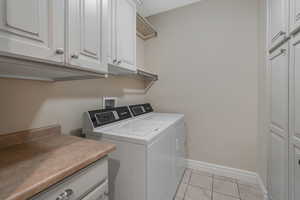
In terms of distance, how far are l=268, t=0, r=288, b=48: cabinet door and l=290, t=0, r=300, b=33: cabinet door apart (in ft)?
0.23

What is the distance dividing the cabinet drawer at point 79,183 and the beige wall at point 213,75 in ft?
5.78

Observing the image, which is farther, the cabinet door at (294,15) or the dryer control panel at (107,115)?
the dryer control panel at (107,115)

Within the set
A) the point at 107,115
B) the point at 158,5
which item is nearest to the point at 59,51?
the point at 107,115

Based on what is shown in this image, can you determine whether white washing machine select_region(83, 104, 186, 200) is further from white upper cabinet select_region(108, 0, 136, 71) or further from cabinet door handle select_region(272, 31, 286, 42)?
cabinet door handle select_region(272, 31, 286, 42)

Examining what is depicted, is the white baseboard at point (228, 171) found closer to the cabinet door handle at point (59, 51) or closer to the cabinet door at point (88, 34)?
the cabinet door at point (88, 34)

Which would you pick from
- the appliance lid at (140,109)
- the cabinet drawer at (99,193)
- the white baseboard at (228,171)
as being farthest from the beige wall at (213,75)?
the cabinet drawer at (99,193)

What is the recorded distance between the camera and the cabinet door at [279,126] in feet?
3.55

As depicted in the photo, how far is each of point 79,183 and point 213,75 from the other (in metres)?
2.12

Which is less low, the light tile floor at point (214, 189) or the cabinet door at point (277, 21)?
the cabinet door at point (277, 21)

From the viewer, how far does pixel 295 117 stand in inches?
38.0

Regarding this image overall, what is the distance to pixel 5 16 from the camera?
57cm

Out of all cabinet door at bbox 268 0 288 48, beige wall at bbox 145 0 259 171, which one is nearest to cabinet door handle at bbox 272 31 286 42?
cabinet door at bbox 268 0 288 48

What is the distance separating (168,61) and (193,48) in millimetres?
459

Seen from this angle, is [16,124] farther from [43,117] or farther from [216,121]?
[216,121]
